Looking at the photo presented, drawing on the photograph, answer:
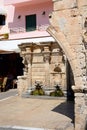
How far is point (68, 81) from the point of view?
1535cm

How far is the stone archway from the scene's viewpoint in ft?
26.5

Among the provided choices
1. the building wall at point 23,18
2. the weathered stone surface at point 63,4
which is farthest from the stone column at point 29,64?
the building wall at point 23,18

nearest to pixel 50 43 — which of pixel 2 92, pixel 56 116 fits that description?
pixel 2 92

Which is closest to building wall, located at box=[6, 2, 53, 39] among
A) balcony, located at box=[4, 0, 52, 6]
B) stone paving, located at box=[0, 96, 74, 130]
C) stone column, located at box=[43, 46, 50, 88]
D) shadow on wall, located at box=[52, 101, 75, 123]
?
balcony, located at box=[4, 0, 52, 6]

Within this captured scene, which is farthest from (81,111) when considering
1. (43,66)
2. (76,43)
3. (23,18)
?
(23,18)

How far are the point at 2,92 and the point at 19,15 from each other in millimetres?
12315

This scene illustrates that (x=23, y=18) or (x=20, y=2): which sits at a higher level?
(x=20, y=2)

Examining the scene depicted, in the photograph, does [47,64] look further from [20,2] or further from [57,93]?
[20,2]

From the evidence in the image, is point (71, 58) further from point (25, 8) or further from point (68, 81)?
point (25, 8)

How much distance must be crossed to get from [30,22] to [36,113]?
18.0 metres

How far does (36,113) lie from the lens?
11.3m

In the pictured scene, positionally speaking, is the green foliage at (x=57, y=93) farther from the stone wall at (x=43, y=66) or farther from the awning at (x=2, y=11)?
the awning at (x=2, y=11)

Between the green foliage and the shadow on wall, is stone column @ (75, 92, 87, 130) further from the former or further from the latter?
the green foliage

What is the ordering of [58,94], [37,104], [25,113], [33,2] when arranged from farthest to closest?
[33,2]
[58,94]
[37,104]
[25,113]
